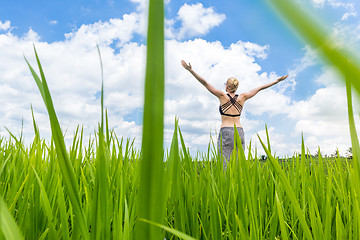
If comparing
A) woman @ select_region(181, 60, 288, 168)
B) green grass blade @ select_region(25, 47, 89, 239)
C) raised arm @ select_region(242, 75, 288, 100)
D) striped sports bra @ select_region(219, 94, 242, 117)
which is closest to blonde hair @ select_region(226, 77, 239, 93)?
woman @ select_region(181, 60, 288, 168)

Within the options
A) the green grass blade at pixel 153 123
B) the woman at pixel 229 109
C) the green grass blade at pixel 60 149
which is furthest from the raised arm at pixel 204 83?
the green grass blade at pixel 153 123

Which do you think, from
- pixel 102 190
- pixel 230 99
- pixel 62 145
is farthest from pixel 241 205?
pixel 230 99

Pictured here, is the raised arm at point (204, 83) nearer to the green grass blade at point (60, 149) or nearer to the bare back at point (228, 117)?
the bare back at point (228, 117)

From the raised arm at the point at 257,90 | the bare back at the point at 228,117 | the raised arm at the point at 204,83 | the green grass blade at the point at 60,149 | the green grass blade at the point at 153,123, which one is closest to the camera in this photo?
the green grass blade at the point at 153,123

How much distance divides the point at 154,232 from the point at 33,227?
733 millimetres

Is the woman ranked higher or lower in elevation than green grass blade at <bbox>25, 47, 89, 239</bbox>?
higher

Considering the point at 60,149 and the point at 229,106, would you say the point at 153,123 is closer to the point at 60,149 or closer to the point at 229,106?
the point at 60,149

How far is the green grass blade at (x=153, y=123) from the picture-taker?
119 millimetres

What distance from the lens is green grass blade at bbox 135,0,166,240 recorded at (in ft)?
0.39

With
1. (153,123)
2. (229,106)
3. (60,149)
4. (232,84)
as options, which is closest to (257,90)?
(232,84)

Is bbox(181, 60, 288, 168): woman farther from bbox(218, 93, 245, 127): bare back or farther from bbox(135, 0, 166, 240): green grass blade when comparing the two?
bbox(135, 0, 166, 240): green grass blade

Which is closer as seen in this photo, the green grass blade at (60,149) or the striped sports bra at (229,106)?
the green grass blade at (60,149)

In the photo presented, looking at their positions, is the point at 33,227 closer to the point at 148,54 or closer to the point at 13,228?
the point at 13,228

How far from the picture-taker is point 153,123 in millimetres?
120
